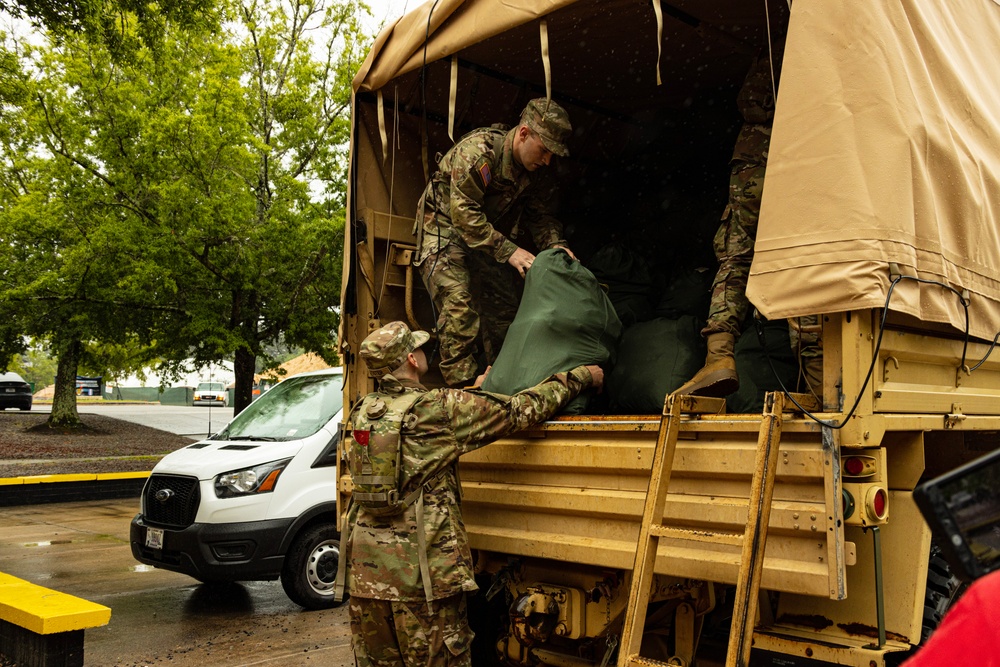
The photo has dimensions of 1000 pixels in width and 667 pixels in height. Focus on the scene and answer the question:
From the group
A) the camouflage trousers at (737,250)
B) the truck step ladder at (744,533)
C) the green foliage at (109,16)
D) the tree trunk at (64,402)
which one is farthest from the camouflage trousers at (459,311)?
the tree trunk at (64,402)

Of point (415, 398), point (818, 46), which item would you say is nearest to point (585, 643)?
point (415, 398)

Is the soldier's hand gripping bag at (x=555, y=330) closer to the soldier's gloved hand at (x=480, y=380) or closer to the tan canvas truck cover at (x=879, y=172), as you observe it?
the soldier's gloved hand at (x=480, y=380)

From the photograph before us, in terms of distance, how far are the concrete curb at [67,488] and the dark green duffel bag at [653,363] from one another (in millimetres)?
10356

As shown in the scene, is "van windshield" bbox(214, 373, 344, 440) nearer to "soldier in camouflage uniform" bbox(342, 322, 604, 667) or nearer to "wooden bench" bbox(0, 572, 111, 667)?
"wooden bench" bbox(0, 572, 111, 667)

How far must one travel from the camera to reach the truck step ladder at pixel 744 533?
8.98 ft

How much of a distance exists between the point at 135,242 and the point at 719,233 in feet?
33.1

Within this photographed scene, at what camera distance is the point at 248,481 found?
6660mm

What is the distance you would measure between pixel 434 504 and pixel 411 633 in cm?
51

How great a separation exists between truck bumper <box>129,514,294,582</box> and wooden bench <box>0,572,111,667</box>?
169 centimetres

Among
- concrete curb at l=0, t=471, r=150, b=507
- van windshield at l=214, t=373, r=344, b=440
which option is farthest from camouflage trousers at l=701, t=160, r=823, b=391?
concrete curb at l=0, t=471, r=150, b=507

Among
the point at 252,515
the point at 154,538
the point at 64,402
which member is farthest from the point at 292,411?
the point at 64,402

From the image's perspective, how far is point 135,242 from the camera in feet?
40.1

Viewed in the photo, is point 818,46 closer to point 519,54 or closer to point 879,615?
point 879,615

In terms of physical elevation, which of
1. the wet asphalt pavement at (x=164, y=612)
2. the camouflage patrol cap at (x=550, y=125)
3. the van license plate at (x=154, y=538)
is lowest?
the wet asphalt pavement at (x=164, y=612)
